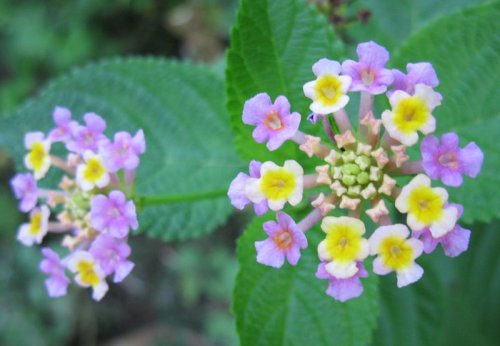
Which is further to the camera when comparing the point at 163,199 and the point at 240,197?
the point at 163,199

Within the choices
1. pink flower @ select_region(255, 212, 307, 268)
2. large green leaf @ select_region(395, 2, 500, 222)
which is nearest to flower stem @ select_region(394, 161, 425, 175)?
pink flower @ select_region(255, 212, 307, 268)

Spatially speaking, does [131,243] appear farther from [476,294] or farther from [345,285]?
[345,285]

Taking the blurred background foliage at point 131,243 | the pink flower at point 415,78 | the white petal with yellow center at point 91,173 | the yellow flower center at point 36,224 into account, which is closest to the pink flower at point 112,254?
the white petal with yellow center at point 91,173

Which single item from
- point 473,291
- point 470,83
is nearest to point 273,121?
point 470,83

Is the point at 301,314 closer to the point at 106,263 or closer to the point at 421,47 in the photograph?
the point at 106,263

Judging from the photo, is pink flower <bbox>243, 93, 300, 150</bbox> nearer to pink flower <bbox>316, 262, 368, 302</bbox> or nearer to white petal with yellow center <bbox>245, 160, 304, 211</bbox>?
white petal with yellow center <bbox>245, 160, 304, 211</bbox>

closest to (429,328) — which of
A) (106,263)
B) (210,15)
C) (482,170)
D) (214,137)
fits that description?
(482,170)
